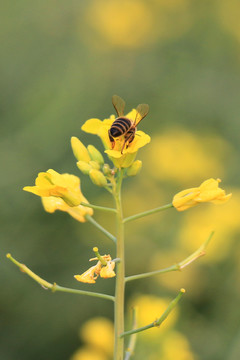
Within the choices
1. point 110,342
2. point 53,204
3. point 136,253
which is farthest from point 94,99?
point 53,204

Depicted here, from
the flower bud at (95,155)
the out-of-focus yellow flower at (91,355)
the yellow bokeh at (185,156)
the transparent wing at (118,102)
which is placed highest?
the yellow bokeh at (185,156)

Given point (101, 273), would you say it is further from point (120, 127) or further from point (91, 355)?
point (91, 355)

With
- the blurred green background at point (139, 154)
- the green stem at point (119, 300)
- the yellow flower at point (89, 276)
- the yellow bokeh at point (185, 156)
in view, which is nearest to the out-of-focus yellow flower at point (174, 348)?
the blurred green background at point (139, 154)

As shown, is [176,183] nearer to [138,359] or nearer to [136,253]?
[136,253]

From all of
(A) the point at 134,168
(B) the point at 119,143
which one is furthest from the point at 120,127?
(A) the point at 134,168

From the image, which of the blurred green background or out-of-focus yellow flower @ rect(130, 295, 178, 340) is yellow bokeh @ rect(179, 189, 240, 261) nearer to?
the blurred green background

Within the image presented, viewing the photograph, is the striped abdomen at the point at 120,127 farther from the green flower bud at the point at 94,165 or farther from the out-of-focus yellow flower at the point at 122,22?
the out-of-focus yellow flower at the point at 122,22
